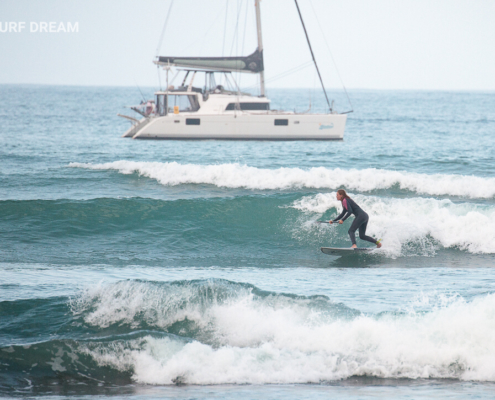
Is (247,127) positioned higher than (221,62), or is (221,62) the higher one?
(221,62)

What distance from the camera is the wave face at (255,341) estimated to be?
6.75 meters

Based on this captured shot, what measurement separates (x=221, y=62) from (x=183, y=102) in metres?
3.30

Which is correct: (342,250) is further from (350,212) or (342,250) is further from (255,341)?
(255,341)

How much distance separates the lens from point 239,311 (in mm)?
7965

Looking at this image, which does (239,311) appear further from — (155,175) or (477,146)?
(477,146)

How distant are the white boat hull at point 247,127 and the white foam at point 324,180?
989 centimetres

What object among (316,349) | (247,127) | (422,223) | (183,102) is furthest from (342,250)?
(183,102)

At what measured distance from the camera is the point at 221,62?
32.4 meters

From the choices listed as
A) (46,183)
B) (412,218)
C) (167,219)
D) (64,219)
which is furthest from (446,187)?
(46,183)

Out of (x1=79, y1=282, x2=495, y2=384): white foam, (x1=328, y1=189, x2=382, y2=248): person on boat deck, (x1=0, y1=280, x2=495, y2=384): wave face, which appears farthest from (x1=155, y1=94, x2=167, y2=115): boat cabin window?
(x1=79, y1=282, x2=495, y2=384): white foam

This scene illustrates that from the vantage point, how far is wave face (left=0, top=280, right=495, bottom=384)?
6.75 meters

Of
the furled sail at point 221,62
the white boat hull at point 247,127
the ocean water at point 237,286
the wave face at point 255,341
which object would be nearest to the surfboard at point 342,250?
the ocean water at point 237,286

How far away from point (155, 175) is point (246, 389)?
15.8m

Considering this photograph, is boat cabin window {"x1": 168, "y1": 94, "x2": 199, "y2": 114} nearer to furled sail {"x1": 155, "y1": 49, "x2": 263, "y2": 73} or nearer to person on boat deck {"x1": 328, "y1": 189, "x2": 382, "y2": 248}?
furled sail {"x1": 155, "y1": 49, "x2": 263, "y2": 73}
